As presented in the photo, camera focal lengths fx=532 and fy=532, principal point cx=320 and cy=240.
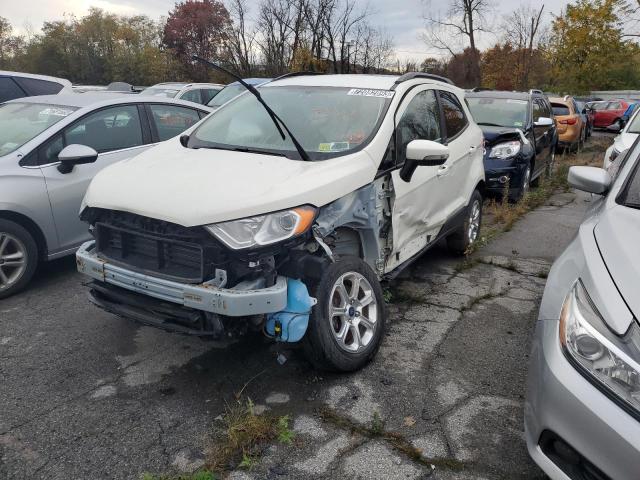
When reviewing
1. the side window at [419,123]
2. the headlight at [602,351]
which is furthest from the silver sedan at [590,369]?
the side window at [419,123]

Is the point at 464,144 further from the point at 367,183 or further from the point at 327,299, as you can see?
the point at 327,299

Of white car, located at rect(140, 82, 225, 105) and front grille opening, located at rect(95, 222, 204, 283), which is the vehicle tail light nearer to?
white car, located at rect(140, 82, 225, 105)

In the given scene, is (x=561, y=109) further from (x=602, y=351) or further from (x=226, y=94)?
(x=602, y=351)

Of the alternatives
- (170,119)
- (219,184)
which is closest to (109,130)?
(170,119)

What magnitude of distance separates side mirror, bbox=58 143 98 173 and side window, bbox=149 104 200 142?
3.64 ft

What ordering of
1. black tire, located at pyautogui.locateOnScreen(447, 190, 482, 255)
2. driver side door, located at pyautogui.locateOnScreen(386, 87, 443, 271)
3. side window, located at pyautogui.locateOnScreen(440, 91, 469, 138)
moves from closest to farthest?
driver side door, located at pyautogui.locateOnScreen(386, 87, 443, 271), side window, located at pyautogui.locateOnScreen(440, 91, 469, 138), black tire, located at pyautogui.locateOnScreen(447, 190, 482, 255)

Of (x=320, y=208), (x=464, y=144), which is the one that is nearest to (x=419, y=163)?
(x=320, y=208)

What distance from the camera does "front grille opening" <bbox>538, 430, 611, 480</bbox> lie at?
189 cm

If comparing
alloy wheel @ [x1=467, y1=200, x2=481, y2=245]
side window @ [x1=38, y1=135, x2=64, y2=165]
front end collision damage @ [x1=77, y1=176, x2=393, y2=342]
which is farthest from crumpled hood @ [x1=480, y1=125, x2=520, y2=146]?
side window @ [x1=38, y1=135, x2=64, y2=165]

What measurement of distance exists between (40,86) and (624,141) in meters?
7.89

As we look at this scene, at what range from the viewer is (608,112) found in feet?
81.9

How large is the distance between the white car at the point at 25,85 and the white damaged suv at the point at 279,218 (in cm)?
447

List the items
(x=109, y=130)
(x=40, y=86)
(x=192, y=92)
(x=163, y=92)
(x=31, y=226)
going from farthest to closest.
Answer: (x=163, y=92)
(x=192, y=92)
(x=40, y=86)
(x=109, y=130)
(x=31, y=226)

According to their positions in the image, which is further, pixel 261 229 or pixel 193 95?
pixel 193 95
